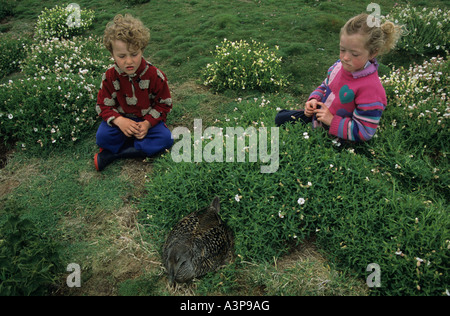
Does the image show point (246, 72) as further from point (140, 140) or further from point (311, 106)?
point (140, 140)

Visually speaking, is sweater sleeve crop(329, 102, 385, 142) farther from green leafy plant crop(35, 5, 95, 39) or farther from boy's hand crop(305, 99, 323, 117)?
green leafy plant crop(35, 5, 95, 39)

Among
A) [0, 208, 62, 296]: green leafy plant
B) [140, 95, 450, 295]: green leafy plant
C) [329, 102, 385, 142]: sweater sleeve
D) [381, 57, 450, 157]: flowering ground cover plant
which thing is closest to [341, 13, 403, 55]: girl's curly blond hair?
[329, 102, 385, 142]: sweater sleeve

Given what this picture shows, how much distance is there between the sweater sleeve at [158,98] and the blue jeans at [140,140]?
0.16 m

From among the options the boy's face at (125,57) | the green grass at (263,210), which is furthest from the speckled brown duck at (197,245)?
the boy's face at (125,57)

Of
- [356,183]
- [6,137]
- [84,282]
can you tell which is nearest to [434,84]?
[356,183]

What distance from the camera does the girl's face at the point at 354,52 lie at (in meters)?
3.20

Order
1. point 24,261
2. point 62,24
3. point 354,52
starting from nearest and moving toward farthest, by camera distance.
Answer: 1. point 24,261
2. point 354,52
3. point 62,24

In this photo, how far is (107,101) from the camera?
4.22 meters

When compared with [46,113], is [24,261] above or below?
below

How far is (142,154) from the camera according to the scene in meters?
4.55

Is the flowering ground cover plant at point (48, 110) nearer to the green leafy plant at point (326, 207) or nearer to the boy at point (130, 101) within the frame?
the boy at point (130, 101)

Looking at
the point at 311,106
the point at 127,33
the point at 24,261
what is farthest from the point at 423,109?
the point at 24,261

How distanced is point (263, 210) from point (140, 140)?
2137 millimetres

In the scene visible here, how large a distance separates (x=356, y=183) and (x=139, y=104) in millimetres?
3008
